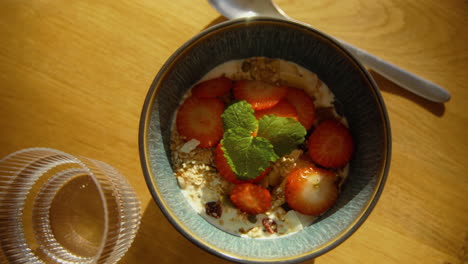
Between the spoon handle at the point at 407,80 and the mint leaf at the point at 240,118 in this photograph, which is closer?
the mint leaf at the point at 240,118

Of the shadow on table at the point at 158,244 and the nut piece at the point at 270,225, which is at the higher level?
the nut piece at the point at 270,225

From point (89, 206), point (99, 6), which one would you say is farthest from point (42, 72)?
point (89, 206)

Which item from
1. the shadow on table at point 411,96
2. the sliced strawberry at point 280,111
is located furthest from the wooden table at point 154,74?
the sliced strawberry at point 280,111

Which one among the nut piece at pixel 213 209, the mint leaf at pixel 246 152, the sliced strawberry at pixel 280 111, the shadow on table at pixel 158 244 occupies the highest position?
the sliced strawberry at pixel 280 111

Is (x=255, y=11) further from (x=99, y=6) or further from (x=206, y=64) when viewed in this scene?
(x=99, y=6)

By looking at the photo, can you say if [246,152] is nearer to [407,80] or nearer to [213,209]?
[213,209]

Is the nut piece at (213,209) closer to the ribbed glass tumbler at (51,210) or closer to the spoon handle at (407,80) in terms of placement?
the ribbed glass tumbler at (51,210)

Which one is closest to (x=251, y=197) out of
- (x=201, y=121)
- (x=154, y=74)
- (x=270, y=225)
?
(x=270, y=225)
